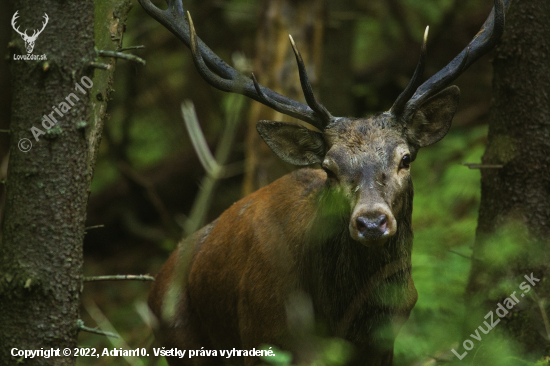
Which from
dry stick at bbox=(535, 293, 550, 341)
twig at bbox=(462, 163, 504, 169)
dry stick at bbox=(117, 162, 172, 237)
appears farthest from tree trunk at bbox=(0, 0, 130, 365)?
dry stick at bbox=(535, 293, 550, 341)

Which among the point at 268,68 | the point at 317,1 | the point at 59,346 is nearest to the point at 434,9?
the point at 317,1

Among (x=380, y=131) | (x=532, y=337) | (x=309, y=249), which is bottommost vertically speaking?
(x=532, y=337)

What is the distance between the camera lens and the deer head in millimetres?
4059

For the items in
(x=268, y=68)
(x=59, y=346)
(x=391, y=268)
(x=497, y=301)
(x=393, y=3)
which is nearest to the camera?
(x=59, y=346)

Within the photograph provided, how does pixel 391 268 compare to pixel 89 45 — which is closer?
pixel 89 45

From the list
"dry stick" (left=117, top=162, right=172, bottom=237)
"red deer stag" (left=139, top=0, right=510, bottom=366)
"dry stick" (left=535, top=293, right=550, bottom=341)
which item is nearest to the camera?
"dry stick" (left=535, top=293, right=550, bottom=341)

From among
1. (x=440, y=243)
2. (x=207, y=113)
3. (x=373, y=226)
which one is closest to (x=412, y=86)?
(x=373, y=226)

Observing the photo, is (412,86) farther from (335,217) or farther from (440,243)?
(440,243)

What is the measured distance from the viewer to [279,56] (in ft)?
28.3

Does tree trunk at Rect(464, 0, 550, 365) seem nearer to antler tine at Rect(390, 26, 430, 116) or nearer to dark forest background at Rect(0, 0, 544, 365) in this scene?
antler tine at Rect(390, 26, 430, 116)

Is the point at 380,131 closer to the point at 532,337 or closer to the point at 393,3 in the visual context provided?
the point at 532,337

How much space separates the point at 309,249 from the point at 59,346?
6.50 feet

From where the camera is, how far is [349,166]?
4273 millimetres

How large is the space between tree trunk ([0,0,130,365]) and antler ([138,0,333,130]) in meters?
1.11
